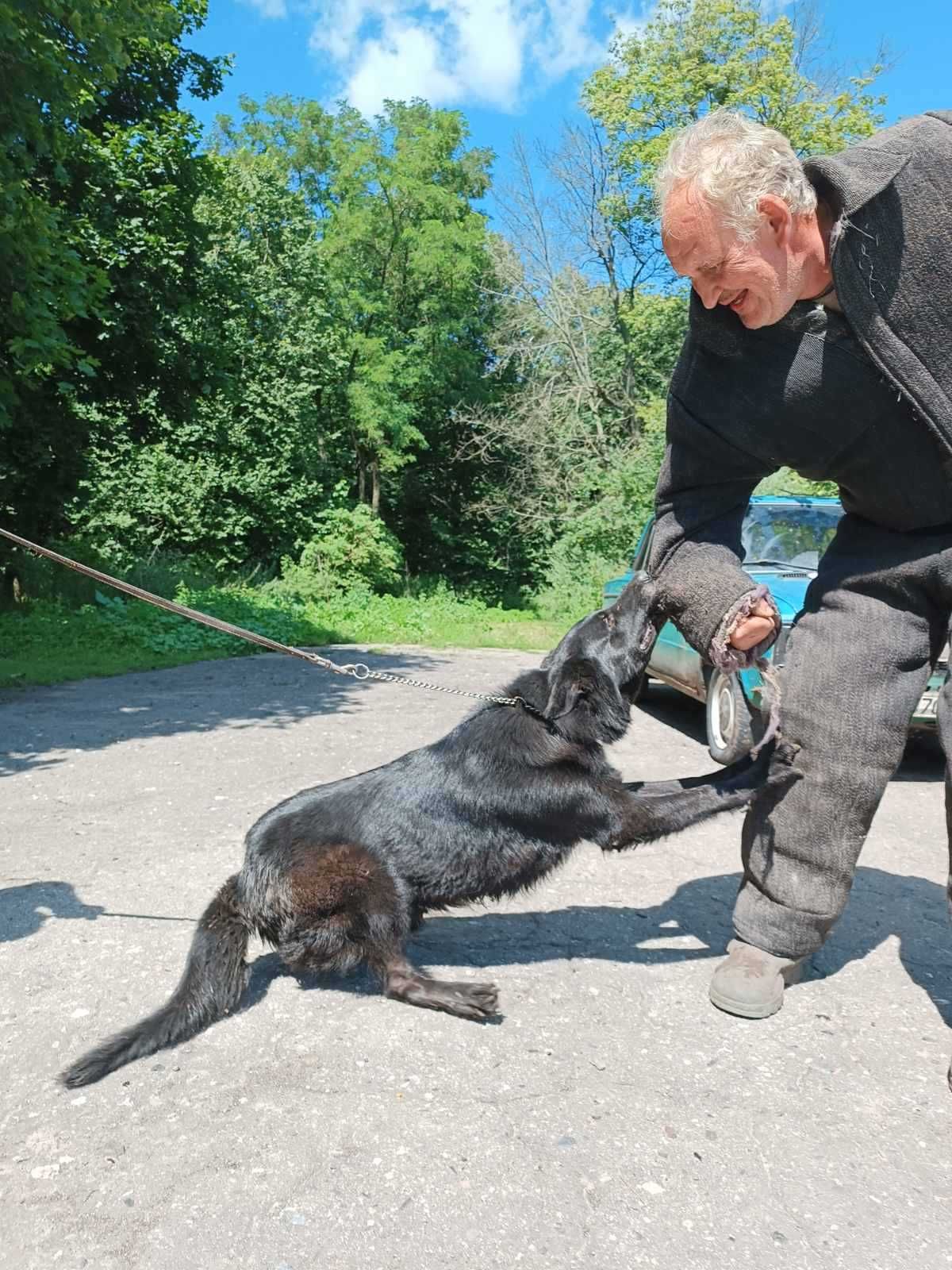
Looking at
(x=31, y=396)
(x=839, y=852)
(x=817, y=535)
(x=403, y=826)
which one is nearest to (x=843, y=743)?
(x=839, y=852)

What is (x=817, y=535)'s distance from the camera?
21.5ft

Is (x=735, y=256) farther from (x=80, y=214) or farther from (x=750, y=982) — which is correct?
(x=80, y=214)

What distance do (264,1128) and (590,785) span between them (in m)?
1.32

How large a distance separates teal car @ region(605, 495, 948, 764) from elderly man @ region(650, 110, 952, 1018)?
8.48 ft

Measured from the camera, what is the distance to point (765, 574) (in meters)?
6.13

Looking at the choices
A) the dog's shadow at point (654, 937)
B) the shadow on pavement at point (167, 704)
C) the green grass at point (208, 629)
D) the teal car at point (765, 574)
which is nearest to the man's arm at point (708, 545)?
the dog's shadow at point (654, 937)

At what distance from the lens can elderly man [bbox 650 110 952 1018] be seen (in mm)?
2246

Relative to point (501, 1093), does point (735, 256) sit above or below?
above

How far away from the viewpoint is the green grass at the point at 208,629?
9875 millimetres

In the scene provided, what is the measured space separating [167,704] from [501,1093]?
19.7 feet

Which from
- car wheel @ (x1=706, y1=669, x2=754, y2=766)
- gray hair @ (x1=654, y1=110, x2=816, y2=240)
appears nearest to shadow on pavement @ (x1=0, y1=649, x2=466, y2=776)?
car wheel @ (x1=706, y1=669, x2=754, y2=766)

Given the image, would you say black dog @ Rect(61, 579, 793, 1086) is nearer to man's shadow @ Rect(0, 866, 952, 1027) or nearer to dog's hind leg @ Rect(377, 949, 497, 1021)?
dog's hind leg @ Rect(377, 949, 497, 1021)

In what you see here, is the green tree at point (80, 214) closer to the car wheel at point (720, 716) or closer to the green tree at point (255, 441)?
the car wheel at point (720, 716)

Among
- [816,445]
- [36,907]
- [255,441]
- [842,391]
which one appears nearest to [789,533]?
[816,445]
